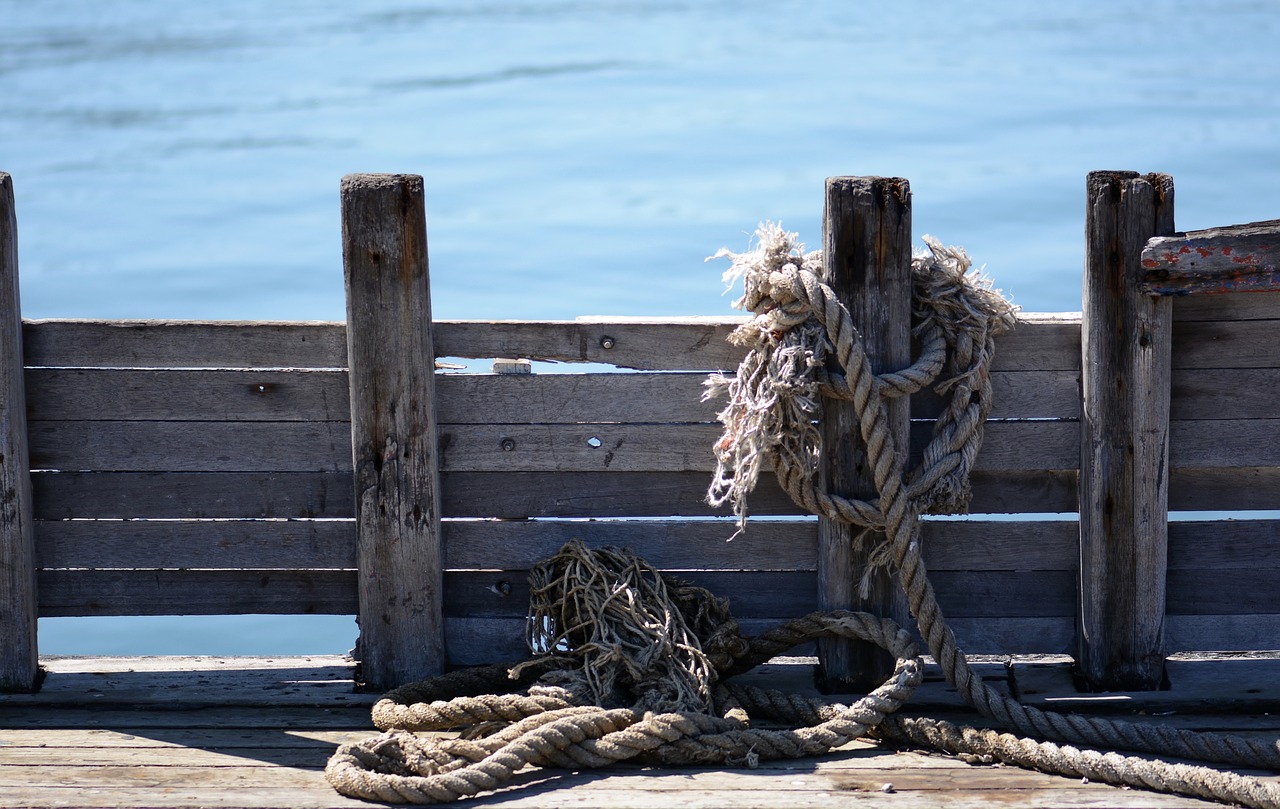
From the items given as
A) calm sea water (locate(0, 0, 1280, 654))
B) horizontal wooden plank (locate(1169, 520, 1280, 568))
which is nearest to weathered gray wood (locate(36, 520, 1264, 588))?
horizontal wooden plank (locate(1169, 520, 1280, 568))

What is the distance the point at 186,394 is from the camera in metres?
4.34

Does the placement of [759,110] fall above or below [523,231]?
above

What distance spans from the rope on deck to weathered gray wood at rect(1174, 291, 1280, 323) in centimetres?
50

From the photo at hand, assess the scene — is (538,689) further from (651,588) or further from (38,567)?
(38,567)

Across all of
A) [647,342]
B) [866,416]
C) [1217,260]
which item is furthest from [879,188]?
[1217,260]

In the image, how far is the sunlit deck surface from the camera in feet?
11.8

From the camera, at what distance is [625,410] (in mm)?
4320

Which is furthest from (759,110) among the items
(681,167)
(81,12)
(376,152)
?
(81,12)

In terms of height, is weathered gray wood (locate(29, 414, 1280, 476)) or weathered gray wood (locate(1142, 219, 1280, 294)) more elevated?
weathered gray wood (locate(1142, 219, 1280, 294))

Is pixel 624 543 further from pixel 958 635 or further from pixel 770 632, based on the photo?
pixel 958 635

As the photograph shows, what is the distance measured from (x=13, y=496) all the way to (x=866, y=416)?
7.92 ft

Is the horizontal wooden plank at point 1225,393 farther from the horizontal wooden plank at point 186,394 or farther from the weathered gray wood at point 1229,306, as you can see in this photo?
the horizontal wooden plank at point 186,394

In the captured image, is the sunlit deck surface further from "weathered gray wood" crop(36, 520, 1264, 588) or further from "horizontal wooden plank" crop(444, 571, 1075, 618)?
"weathered gray wood" crop(36, 520, 1264, 588)

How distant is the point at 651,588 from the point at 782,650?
42 cm
